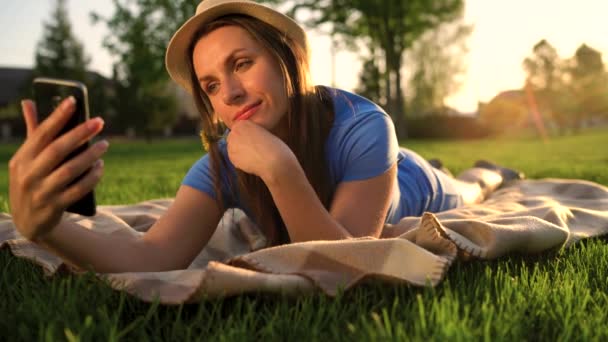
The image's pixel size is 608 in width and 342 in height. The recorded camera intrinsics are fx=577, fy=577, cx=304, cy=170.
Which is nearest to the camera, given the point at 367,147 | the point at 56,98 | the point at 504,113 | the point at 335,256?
the point at 56,98

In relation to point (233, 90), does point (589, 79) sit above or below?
below

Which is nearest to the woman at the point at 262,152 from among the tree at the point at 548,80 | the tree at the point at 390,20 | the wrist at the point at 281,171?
the wrist at the point at 281,171

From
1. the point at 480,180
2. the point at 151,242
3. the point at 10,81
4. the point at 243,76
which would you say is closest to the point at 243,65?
the point at 243,76

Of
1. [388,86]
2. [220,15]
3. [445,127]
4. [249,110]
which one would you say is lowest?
[445,127]

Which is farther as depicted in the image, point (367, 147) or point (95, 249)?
point (367, 147)

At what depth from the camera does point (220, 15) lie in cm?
260

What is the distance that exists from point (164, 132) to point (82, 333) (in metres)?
51.0

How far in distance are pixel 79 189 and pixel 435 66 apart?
134 ft

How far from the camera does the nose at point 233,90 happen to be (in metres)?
2.44

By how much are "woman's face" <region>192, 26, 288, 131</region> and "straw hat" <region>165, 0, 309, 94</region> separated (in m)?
0.09

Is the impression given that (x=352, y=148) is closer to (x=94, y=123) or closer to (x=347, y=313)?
(x=347, y=313)

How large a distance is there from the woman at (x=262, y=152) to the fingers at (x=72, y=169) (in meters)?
0.35

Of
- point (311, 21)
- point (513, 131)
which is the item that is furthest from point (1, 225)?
point (513, 131)

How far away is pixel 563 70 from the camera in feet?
169
